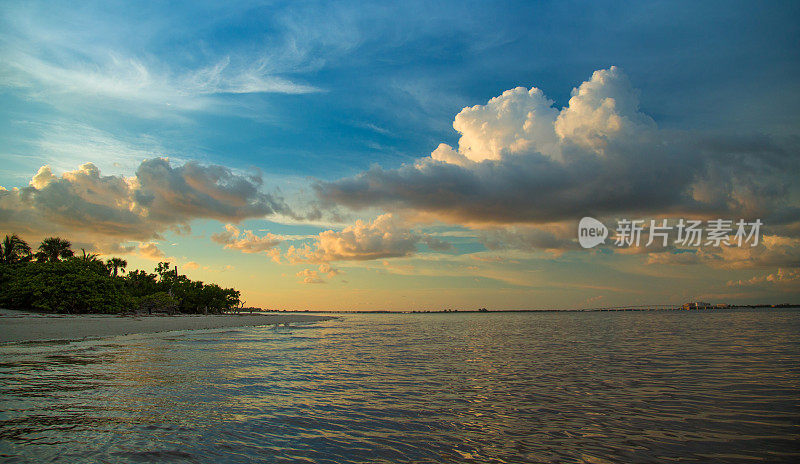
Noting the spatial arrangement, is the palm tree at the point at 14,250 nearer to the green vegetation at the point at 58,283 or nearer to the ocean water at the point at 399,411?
the green vegetation at the point at 58,283

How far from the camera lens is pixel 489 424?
42.1ft

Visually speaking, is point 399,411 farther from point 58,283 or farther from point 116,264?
point 116,264

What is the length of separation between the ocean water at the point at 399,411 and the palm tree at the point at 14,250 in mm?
95926

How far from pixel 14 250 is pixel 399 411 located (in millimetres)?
125066

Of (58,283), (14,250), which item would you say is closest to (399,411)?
(58,283)

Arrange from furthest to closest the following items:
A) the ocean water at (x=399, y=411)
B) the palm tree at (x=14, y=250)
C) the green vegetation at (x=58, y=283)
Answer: the palm tree at (x=14, y=250) < the green vegetation at (x=58, y=283) < the ocean water at (x=399, y=411)

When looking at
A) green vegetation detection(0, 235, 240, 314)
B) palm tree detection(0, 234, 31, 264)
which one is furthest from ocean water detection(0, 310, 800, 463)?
palm tree detection(0, 234, 31, 264)

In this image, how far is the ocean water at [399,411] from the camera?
10.2m

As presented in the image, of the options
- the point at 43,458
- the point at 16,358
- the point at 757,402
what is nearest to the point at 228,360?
the point at 16,358

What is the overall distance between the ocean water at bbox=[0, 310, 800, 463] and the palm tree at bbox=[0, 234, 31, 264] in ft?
315

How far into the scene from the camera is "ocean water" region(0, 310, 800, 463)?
10.2 m

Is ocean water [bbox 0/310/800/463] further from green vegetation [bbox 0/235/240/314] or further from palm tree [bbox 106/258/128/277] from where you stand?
palm tree [bbox 106/258/128/277]

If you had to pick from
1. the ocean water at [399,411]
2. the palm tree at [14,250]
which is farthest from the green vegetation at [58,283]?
the ocean water at [399,411]

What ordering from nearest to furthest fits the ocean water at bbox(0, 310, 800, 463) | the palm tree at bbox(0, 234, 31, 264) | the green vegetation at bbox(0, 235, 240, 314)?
the ocean water at bbox(0, 310, 800, 463) < the green vegetation at bbox(0, 235, 240, 314) < the palm tree at bbox(0, 234, 31, 264)
